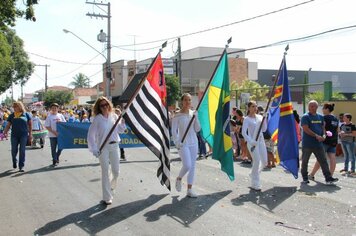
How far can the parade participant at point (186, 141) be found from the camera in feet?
25.5

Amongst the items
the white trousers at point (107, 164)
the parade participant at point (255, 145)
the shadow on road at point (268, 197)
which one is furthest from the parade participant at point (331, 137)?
the white trousers at point (107, 164)

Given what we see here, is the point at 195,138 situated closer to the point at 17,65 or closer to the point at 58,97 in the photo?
the point at 17,65

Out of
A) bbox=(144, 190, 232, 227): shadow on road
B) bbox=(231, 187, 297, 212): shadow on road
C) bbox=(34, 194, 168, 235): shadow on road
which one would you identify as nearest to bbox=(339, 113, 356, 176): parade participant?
bbox=(231, 187, 297, 212): shadow on road

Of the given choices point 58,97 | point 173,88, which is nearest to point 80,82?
point 58,97

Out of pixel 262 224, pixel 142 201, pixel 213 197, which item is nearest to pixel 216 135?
pixel 213 197

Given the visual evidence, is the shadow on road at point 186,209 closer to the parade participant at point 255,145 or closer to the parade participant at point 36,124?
the parade participant at point 255,145

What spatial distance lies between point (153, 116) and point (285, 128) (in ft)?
10.4

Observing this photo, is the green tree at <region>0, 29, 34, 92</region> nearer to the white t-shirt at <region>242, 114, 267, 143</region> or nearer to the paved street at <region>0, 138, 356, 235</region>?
the paved street at <region>0, 138, 356, 235</region>

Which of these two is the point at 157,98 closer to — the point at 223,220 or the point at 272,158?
the point at 223,220

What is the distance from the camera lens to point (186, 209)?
697 centimetres

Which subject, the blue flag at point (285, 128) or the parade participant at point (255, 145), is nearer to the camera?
the parade participant at point (255, 145)

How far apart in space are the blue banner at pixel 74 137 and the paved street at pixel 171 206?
2360 mm

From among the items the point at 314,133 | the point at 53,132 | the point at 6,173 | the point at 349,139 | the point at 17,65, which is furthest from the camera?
the point at 17,65

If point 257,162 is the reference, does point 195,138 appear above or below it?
above
